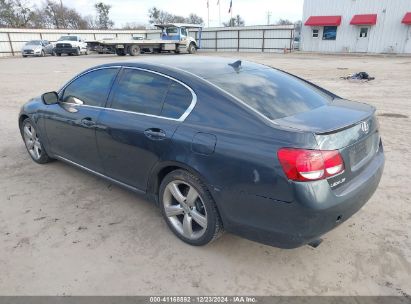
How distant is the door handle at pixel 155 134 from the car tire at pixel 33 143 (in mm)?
2410

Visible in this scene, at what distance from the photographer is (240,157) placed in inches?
98.0

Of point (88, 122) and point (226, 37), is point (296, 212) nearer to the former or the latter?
point (88, 122)

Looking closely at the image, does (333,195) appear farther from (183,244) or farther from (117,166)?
(117,166)

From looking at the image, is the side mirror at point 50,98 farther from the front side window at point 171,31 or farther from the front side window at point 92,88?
the front side window at point 171,31

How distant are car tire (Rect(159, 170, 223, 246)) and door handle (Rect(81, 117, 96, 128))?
3.70 ft

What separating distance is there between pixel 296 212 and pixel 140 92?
1874 millimetres

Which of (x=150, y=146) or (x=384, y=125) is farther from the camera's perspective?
(x=384, y=125)

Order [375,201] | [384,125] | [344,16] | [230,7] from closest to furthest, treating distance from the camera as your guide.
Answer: [375,201]
[384,125]
[344,16]
[230,7]

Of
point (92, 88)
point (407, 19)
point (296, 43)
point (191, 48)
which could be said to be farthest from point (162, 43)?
point (92, 88)

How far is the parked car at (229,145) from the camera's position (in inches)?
93.1

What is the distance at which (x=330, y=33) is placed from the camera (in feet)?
112

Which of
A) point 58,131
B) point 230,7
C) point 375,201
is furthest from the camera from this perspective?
point 230,7

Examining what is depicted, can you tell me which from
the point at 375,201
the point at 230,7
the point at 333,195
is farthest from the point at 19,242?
the point at 230,7

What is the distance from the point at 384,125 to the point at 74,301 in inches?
252
